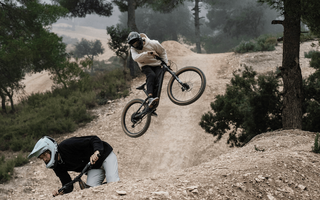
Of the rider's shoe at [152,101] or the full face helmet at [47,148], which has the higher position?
the rider's shoe at [152,101]

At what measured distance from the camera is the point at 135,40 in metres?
5.62

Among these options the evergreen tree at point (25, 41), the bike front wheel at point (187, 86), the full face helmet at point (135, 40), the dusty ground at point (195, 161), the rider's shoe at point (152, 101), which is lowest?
the dusty ground at point (195, 161)

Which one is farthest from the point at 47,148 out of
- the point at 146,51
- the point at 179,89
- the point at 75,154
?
the point at 179,89

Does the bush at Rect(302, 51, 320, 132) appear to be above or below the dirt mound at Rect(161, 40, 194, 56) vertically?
below

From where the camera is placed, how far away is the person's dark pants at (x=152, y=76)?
19.5 feet

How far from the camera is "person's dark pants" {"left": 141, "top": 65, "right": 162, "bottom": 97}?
5.95 m

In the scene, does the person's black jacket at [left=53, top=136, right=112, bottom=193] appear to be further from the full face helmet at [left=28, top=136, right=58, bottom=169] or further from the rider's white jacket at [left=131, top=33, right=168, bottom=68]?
the rider's white jacket at [left=131, top=33, right=168, bottom=68]

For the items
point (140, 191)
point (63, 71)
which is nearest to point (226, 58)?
point (63, 71)

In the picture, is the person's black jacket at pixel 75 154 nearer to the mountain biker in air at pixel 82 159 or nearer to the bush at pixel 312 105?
the mountain biker in air at pixel 82 159

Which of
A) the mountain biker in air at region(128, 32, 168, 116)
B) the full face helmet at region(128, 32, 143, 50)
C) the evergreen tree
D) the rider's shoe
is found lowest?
the rider's shoe

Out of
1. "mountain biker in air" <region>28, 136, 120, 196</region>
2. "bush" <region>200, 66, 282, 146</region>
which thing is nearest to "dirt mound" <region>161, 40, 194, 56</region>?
"bush" <region>200, 66, 282, 146</region>

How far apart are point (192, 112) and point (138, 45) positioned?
891 centimetres

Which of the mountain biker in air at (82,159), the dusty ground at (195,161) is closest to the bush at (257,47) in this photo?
the dusty ground at (195,161)

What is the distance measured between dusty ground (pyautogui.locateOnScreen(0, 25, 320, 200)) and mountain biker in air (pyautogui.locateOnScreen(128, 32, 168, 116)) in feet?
6.99
